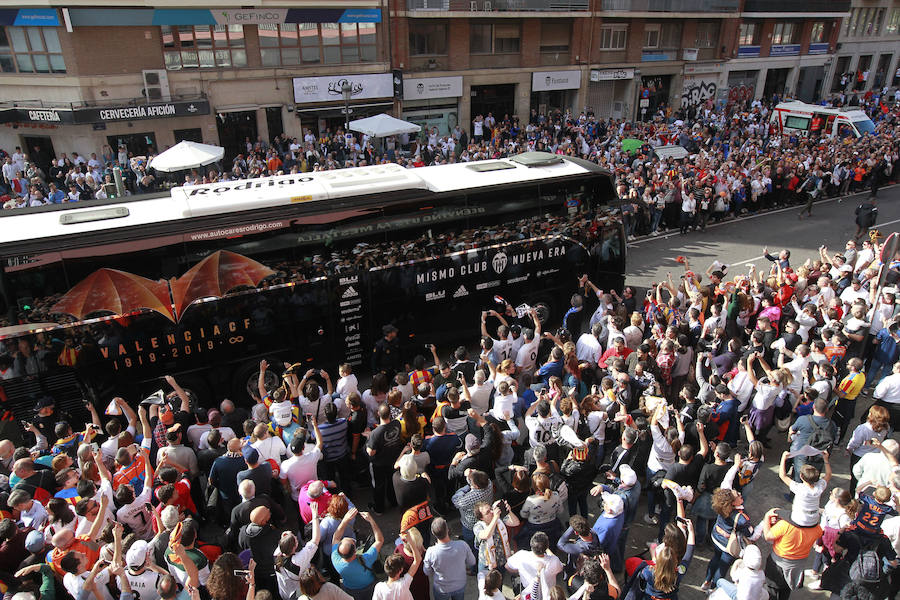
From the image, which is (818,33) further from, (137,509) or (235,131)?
(137,509)

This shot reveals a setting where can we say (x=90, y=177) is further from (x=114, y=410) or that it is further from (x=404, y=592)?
(x=404, y=592)

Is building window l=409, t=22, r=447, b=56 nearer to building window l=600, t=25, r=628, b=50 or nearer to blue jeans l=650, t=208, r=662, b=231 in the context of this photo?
building window l=600, t=25, r=628, b=50

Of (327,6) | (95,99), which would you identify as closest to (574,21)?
(327,6)

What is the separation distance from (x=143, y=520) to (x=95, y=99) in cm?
1965

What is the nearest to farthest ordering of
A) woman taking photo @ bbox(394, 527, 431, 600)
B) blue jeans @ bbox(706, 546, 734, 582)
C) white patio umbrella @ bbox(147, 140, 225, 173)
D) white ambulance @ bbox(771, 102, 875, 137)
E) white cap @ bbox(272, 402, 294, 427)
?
woman taking photo @ bbox(394, 527, 431, 600), blue jeans @ bbox(706, 546, 734, 582), white cap @ bbox(272, 402, 294, 427), white patio umbrella @ bbox(147, 140, 225, 173), white ambulance @ bbox(771, 102, 875, 137)

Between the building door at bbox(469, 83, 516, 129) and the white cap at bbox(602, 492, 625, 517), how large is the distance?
26035 millimetres

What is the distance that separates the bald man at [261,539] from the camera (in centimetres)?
505

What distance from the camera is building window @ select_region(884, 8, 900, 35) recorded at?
152 ft

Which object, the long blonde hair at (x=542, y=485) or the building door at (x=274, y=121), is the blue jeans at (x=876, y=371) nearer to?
the long blonde hair at (x=542, y=485)

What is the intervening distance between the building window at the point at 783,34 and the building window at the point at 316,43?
28269mm

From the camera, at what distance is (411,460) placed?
19.4 ft

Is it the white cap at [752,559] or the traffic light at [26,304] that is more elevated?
the traffic light at [26,304]

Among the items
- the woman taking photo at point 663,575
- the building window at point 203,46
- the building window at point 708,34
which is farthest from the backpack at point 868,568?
the building window at point 708,34

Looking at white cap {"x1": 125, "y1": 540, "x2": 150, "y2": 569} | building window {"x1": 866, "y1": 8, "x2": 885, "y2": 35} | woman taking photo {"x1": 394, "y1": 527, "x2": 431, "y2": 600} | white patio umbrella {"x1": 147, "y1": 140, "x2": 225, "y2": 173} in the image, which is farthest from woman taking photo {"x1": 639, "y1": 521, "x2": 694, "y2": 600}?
building window {"x1": 866, "y1": 8, "x2": 885, "y2": 35}
